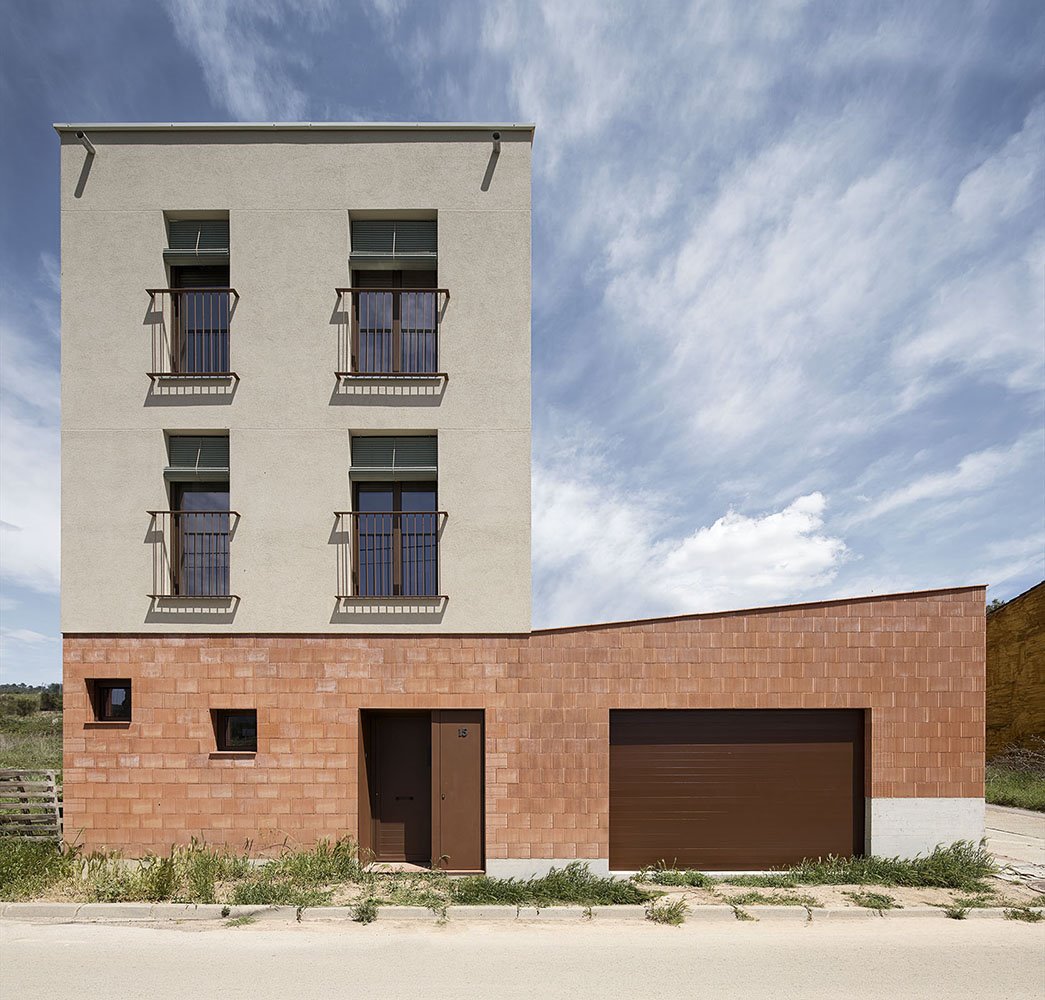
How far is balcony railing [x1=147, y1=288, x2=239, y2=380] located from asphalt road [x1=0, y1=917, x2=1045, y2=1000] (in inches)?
303

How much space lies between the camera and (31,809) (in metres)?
10.3

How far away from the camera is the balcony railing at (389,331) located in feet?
35.5

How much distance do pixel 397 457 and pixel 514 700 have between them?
13.5 feet

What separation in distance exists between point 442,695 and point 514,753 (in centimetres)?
135

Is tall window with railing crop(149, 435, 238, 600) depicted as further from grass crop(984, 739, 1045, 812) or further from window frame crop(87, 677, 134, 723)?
grass crop(984, 739, 1045, 812)

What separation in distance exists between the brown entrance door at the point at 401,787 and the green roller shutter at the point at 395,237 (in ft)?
23.9

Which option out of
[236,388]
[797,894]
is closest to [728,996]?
[797,894]

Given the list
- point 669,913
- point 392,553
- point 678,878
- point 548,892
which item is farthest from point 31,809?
point 678,878

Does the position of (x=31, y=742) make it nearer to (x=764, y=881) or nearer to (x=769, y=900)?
(x=764, y=881)

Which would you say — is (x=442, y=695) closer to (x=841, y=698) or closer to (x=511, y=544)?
(x=511, y=544)

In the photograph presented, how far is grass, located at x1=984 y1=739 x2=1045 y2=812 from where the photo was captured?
1548cm

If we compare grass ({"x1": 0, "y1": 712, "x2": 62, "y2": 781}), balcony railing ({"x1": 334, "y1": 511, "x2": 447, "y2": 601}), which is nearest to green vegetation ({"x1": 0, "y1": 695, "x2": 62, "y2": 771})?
grass ({"x1": 0, "y1": 712, "x2": 62, "y2": 781})

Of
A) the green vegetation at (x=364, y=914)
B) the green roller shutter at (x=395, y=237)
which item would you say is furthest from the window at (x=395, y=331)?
the green vegetation at (x=364, y=914)

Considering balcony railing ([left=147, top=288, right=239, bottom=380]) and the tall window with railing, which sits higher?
balcony railing ([left=147, top=288, right=239, bottom=380])
